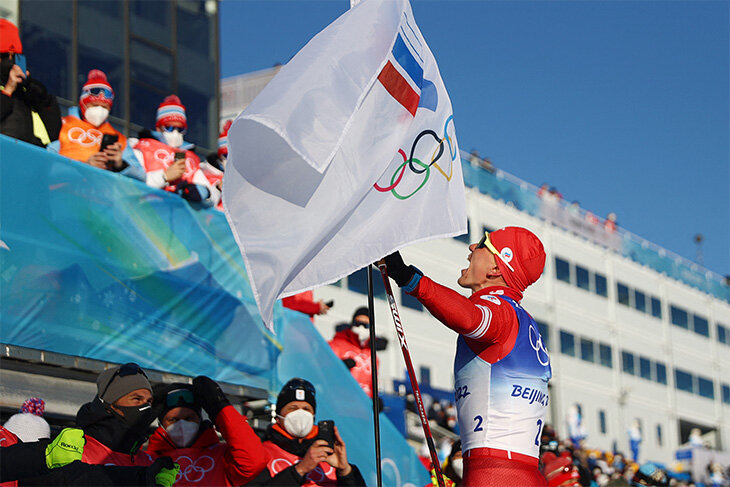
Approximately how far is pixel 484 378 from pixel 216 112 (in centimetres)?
1022

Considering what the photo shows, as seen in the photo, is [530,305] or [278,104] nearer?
[278,104]

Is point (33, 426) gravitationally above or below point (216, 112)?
below

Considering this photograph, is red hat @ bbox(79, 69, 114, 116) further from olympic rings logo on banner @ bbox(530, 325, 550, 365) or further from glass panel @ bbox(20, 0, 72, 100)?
olympic rings logo on banner @ bbox(530, 325, 550, 365)

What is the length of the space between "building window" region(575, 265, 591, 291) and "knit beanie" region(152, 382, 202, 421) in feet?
120

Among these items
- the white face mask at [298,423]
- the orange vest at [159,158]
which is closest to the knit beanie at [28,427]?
the white face mask at [298,423]

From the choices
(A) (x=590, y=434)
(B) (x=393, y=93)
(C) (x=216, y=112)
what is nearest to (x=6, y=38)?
(B) (x=393, y=93)

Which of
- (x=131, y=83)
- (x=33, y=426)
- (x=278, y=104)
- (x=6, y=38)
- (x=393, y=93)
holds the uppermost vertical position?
(x=131, y=83)

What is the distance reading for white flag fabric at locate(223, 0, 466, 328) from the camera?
15.9ft

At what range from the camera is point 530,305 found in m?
39.0

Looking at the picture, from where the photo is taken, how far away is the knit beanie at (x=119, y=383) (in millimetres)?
5879

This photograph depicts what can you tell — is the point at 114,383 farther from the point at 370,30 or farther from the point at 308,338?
the point at 308,338

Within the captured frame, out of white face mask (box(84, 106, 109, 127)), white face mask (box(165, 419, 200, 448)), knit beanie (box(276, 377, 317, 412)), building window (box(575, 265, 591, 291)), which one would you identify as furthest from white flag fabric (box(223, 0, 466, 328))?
building window (box(575, 265, 591, 291))

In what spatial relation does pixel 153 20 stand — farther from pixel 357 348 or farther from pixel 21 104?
pixel 21 104

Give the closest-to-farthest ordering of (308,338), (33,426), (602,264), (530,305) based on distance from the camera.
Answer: (33,426) → (308,338) → (530,305) → (602,264)
